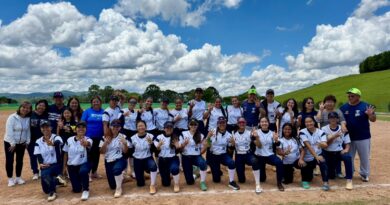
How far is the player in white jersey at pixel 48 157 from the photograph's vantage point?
6.32 metres

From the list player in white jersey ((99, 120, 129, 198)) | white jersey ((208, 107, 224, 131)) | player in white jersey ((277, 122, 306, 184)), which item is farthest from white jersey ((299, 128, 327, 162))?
player in white jersey ((99, 120, 129, 198))

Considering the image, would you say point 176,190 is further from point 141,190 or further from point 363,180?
point 363,180

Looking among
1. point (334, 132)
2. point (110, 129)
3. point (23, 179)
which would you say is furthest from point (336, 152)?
point (23, 179)

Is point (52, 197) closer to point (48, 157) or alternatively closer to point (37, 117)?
point (48, 157)

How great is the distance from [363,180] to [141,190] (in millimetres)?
4854

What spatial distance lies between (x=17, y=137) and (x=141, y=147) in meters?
2.83

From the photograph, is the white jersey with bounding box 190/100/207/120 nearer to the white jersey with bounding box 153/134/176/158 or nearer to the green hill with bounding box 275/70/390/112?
the white jersey with bounding box 153/134/176/158

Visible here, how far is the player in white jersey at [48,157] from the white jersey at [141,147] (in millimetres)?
1540

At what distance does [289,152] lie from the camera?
6.95 m

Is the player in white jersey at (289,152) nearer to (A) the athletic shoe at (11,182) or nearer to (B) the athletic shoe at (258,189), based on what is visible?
(B) the athletic shoe at (258,189)

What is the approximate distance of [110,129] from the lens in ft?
23.3

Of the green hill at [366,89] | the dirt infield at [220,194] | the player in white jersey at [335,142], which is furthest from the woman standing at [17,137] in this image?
the green hill at [366,89]

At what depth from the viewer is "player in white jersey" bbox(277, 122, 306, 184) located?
697 cm

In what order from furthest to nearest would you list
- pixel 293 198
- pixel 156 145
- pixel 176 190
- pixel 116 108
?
pixel 116 108
pixel 156 145
pixel 176 190
pixel 293 198
